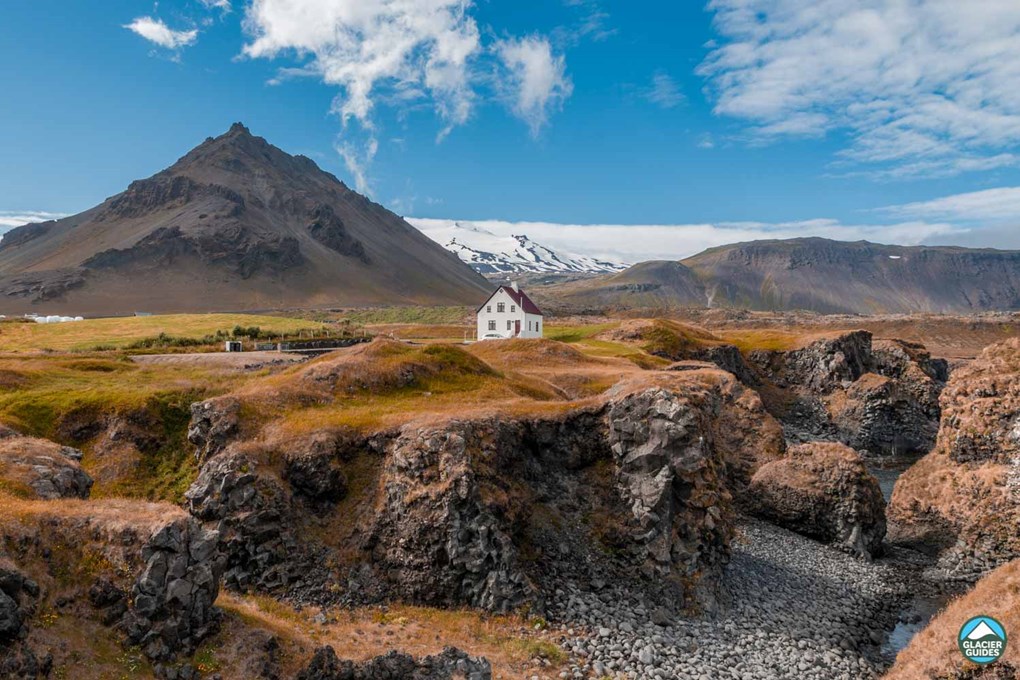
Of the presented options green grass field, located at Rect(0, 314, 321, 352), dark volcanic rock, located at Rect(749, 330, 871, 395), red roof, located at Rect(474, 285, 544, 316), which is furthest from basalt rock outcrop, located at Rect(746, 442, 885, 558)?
green grass field, located at Rect(0, 314, 321, 352)

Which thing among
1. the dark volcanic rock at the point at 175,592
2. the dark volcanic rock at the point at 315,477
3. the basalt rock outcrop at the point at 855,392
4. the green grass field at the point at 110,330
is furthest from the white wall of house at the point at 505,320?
the dark volcanic rock at the point at 175,592

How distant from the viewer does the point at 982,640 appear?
65.3ft

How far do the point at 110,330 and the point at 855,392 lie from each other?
10909 cm

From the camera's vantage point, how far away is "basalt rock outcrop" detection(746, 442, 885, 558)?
40469 mm

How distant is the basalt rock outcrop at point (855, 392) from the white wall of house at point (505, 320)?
40587 millimetres

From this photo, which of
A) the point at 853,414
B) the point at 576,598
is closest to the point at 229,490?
the point at 576,598

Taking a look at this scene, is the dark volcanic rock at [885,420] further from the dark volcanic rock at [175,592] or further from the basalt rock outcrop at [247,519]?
the dark volcanic rock at [175,592]

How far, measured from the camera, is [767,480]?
45438 mm

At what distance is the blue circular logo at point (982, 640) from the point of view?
19344mm

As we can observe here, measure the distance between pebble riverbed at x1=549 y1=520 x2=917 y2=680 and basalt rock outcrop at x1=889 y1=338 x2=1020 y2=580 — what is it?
5324 mm

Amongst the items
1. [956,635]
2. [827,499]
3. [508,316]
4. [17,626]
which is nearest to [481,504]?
[17,626]

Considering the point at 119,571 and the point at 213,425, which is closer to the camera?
the point at 119,571

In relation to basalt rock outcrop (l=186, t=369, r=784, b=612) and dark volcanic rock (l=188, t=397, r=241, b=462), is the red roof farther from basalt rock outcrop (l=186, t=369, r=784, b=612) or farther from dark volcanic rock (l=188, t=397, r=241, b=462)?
dark volcanic rock (l=188, t=397, r=241, b=462)

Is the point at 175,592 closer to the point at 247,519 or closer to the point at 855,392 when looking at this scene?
the point at 247,519
